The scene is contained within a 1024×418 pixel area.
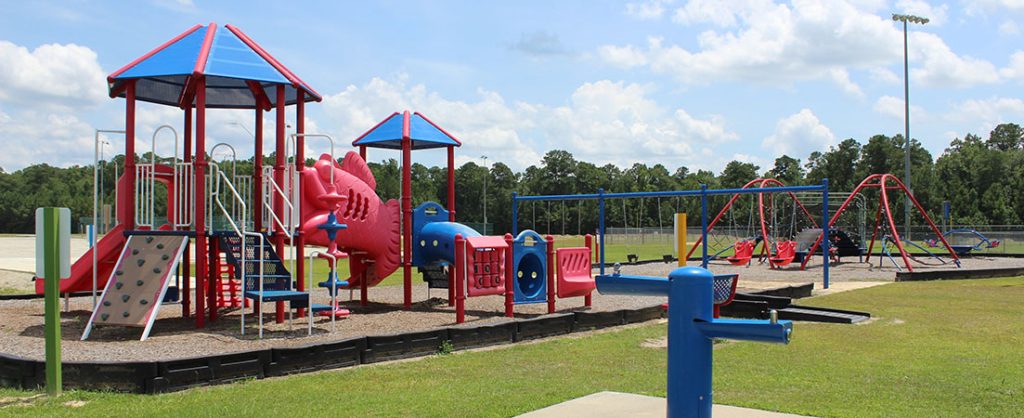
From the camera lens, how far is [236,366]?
28.7 ft

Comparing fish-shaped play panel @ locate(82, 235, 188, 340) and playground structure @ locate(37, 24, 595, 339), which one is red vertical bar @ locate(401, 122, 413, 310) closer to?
playground structure @ locate(37, 24, 595, 339)

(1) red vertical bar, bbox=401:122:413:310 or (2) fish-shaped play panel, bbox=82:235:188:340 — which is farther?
(1) red vertical bar, bbox=401:122:413:310

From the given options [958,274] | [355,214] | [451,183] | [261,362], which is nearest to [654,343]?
[261,362]

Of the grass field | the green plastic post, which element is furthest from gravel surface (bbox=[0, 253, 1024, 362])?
the grass field

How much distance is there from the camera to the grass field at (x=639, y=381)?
23.4 ft

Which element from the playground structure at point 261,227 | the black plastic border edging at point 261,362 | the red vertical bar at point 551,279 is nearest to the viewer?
the black plastic border edging at point 261,362

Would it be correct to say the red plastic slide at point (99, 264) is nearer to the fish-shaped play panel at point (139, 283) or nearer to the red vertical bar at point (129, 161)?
the red vertical bar at point (129, 161)

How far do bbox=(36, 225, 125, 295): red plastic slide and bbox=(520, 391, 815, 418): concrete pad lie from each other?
8.30 m

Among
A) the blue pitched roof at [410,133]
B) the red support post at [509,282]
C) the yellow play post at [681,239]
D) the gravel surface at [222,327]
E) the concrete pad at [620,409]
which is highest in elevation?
the blue pitched roof at [410,133]

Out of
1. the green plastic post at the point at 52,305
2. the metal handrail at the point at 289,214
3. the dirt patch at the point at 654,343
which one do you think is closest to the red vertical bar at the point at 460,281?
the metal handrail at the point at 289,214

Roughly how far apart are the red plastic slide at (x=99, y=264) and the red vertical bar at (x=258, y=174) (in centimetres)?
193

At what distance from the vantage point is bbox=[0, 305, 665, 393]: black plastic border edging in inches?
319

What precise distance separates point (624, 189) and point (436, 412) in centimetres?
9031

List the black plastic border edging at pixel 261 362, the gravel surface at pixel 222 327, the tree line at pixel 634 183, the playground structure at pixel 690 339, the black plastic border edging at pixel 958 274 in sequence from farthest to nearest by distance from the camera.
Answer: the tree line at pixel 634 183 → the black plastic border edging at pixel 958 274 → the gravel surface at pixel 222 327 → the black plastic border edging at pixel 261 362 → the playground structure at pixel 690 339
